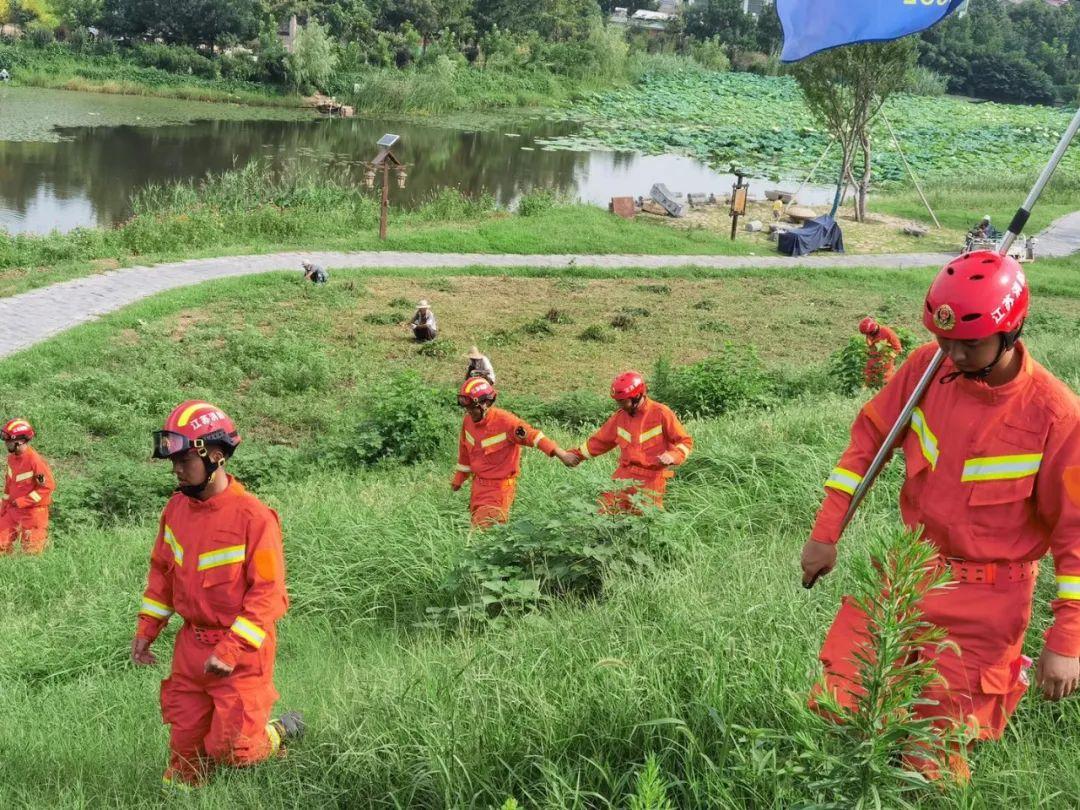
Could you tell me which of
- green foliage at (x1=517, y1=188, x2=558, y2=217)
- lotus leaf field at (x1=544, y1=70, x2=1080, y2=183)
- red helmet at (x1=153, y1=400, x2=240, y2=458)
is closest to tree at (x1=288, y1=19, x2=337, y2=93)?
lotus leaf field at (x1=544, y1=70, x2=1080, y2=183)

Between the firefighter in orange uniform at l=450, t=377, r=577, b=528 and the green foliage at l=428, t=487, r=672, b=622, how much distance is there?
3.77 ft

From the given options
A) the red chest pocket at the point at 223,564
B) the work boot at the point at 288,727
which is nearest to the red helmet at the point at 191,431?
the red chest pocket at the point at 223,564

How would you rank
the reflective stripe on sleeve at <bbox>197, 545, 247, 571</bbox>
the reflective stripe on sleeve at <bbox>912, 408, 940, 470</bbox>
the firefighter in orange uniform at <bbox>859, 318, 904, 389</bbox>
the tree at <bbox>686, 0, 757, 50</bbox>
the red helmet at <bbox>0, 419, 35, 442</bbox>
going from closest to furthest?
the reflective stripe on sleeve at <bbox>912, 408, 940, 470</bbox> → the reflective stripe on sleeve at <bbox>197, 545, 247, 571</bbox> → the red helmet at <bbox>0, 419, 35, 442</bbox> → the firefighter in orange uniform at <bbox>859, 318, 904, 389</bbox> → the tree at <bbox>686, 0, 757, 50</bbox>

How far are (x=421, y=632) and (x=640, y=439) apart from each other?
220 cm

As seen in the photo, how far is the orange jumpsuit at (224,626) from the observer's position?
4.38 m

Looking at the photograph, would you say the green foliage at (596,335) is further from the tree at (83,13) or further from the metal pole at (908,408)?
the tree at (83,13)

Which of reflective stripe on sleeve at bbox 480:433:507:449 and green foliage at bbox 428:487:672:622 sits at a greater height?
reflective stripe on sleeve at bbox 480:433:507:449

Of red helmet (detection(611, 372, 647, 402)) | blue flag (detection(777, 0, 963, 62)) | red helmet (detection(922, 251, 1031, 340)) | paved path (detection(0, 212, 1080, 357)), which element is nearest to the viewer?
red helmet (detection(922, 251, 1031, 340))

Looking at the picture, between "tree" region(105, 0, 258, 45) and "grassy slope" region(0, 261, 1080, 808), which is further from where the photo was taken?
"tree" region(105, 0, 258, 45)

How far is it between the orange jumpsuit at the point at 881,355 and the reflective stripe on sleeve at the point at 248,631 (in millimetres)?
9175

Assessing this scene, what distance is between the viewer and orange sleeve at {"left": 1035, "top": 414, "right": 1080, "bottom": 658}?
312 cm

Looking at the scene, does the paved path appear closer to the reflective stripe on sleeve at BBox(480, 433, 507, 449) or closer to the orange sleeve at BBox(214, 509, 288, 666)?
the reflective stripe on sleeve at BBox(480, 433, 507, 449)

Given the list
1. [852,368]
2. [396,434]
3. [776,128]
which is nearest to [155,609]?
[396,434]

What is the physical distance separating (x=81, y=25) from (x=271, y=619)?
56769 millimetres
